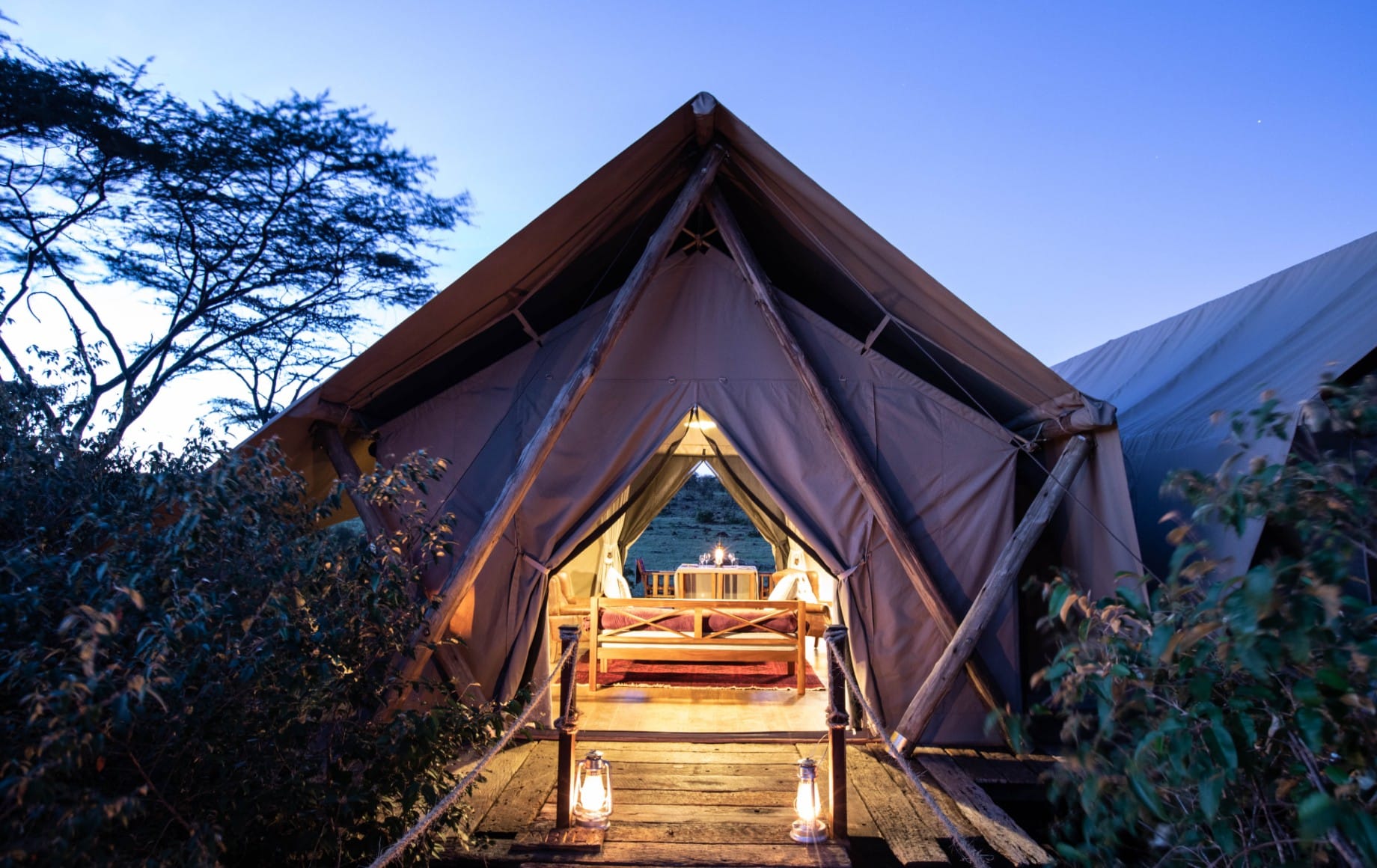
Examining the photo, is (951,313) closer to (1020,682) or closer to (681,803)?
(1020,682)

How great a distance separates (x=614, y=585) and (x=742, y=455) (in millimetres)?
4283

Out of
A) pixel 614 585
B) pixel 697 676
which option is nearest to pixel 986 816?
pixel 697 676

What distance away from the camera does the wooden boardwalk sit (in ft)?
9.37

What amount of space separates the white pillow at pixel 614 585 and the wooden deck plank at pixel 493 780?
4035 millimetres

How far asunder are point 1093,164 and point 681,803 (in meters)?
9.08

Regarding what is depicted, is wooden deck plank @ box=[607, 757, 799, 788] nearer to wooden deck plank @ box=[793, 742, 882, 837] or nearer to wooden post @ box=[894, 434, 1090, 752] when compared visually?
wooden deck plank @ box=[793, 742, 882, 837]

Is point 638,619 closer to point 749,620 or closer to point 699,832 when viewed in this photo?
point 749,620

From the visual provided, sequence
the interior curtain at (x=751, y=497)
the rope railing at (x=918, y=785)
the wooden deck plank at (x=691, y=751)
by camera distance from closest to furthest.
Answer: the rope railing at (x=918, y=785) < the wooden deck plank at (x=691, y=751) < the interior curtain at (x=751, y=497)

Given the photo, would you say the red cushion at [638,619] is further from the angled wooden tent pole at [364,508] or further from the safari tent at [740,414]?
the angled wooden tent pole at [364,508]

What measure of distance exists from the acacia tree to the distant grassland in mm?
7378

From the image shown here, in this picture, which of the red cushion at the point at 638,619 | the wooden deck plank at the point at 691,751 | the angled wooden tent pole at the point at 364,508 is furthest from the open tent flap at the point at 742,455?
the red cushion at the point at 638,619

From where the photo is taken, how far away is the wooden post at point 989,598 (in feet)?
12.7

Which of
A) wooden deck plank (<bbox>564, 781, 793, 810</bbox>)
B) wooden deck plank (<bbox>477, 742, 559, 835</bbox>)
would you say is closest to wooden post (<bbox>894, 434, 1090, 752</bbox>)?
wooden deck plank (<bbox>564, 781, 793, 810</bbox>)

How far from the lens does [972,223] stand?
1189 cm
